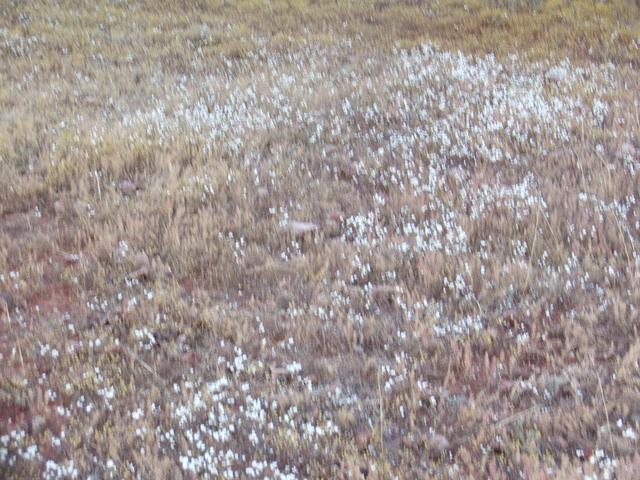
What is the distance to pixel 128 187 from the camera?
26.4 feet

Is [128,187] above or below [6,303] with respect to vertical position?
above

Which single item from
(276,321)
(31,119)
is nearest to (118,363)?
(276,321)

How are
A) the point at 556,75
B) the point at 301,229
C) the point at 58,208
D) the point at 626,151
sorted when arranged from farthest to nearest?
1. the point at 556,75
2. the point at 626,151
3. the point at 58,208
4. the point at 301,229

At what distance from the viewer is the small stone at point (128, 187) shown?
797 centimetres

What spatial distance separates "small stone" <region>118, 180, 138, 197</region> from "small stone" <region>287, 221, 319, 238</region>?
203 cm

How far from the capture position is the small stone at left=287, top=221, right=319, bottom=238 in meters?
7.00

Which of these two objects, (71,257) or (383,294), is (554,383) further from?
(71,257)

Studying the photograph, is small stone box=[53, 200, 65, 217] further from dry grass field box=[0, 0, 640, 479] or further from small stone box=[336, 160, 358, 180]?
small stone box=[336, 160, 358, 180]

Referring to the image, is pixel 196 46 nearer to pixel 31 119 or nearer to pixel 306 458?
pixel 31 119

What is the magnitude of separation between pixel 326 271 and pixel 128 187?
9.68 feet

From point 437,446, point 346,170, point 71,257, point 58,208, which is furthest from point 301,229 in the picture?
point 437,446

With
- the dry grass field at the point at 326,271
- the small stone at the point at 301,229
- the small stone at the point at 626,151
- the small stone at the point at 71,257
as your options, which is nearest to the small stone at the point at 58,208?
the dry grass field at the point at 326,271

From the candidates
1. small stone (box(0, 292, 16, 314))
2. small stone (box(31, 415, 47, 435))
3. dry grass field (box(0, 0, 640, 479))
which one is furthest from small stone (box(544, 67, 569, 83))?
small stone (box(31, 415, 47, 435))

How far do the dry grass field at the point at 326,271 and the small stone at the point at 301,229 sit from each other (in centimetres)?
3
